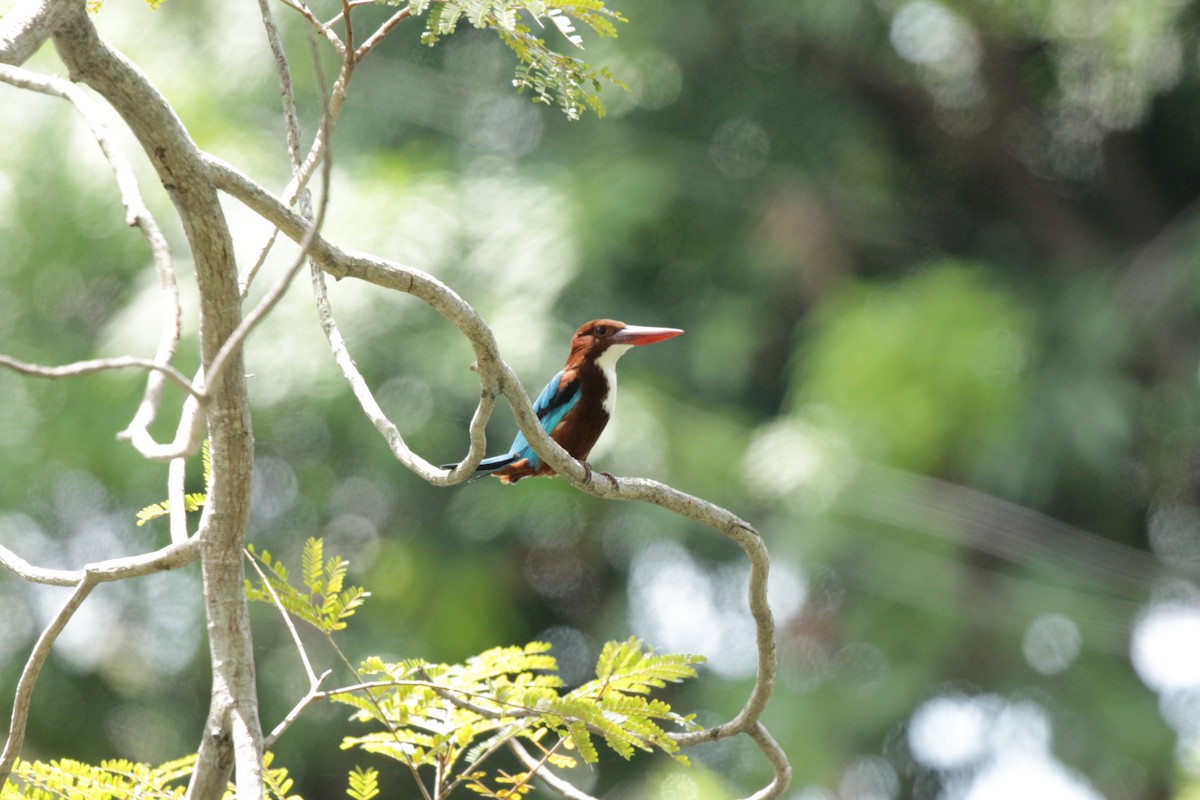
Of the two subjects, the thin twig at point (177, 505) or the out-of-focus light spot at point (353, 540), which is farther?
the out-of-focus light spot at point (353, 540)

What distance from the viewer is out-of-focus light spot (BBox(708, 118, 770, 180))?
8.38 m

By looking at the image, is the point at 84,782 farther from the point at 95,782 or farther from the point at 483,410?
the point at 483,410

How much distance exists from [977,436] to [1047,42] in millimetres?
2654

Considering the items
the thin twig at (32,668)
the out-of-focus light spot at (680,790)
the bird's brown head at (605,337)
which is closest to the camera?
the thin twig at (32,668)

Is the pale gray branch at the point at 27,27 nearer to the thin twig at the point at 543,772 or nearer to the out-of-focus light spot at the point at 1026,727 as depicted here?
the thin twig at the point at 543,772

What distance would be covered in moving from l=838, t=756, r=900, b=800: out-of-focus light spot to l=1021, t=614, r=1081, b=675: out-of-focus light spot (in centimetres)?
103

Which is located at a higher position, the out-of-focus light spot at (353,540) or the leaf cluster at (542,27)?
the leaf cluster at (542,27)

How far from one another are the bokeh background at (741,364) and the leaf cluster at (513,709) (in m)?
4.22

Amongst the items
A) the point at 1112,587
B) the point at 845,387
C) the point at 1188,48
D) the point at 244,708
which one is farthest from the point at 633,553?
the point at 244,708

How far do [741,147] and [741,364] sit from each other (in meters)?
1.57

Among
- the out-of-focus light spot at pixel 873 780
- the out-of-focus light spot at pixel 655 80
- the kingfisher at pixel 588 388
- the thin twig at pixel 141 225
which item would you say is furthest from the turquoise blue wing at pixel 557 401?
the out-of-focus light spot at pixel 873 780

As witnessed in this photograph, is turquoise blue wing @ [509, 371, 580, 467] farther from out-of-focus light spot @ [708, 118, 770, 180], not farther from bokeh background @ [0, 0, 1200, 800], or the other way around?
out-of-focus light spot @ [708, 118, 770, 180]

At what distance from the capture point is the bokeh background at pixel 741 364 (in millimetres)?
7059

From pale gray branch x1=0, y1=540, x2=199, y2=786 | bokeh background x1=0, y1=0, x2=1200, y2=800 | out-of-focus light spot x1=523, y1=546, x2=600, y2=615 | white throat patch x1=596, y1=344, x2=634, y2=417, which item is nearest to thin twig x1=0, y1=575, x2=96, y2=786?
pale gray branch x1=0, y1=540, x2=199, y2=786
